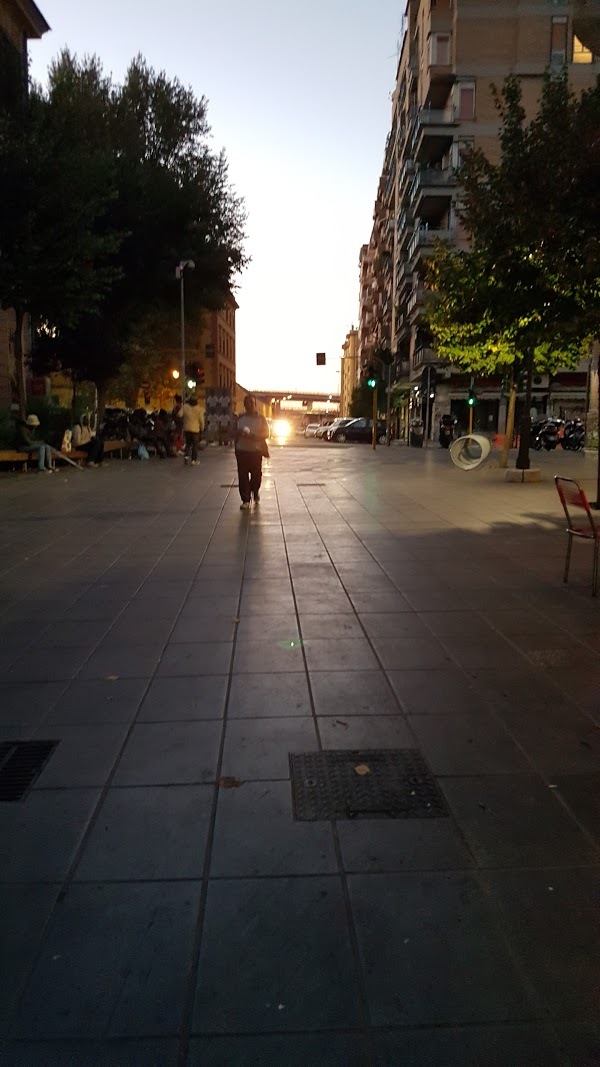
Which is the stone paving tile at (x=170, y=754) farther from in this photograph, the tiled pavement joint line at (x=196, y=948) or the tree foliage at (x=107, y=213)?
the tree foliage at (x=107, y=213)

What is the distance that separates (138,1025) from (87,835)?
1002 millimetres

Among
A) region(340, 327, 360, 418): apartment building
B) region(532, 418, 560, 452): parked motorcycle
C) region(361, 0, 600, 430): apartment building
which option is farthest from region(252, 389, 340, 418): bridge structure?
region(532, 418, 560, 452): parked motorcycle

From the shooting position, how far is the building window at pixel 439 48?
165ft

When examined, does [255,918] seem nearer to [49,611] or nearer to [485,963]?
[485,963]

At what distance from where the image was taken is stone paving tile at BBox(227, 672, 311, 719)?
4.25m

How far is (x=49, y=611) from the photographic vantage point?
6.55 metres

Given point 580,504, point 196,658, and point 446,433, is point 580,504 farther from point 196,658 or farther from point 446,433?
point 446,433

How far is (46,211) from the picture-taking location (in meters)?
19.3

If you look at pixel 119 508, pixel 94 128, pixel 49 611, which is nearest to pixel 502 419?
pixel 94 128

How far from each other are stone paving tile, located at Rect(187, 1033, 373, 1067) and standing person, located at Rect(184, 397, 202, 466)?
66.9 ft

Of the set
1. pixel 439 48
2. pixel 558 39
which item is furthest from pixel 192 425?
pixel 558 39

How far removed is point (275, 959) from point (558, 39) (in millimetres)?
56998

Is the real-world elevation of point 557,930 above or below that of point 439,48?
below

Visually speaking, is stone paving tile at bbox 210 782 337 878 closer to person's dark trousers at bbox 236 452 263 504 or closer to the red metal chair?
the red metal chair
